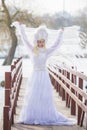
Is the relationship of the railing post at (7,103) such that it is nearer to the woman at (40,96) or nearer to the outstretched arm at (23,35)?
the woman at (40,96)

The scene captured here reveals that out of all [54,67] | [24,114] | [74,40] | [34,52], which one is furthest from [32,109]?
[54,67]

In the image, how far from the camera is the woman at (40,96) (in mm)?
4488

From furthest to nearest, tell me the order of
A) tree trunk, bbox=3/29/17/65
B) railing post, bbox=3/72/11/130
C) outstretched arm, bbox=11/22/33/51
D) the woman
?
tree trunk, bbox=3/29/17/65, outstretched arm, bbox=11/22/33/51, the woman, railing post, bbox=3/72/11/130

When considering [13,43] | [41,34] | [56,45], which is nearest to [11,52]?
[13,43]

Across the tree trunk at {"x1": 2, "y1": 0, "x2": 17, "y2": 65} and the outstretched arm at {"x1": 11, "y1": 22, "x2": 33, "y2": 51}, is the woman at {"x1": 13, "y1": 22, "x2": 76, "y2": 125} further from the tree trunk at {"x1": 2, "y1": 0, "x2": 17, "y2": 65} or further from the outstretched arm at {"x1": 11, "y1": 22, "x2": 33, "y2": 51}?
the tree trunk at {"x1": 2, "y1": 0, "x2": 17, "y2": 65}

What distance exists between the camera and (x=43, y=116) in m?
4.49

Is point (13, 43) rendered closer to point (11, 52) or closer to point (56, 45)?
point (11, 52)

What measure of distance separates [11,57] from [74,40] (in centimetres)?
784

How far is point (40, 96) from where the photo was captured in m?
4.51

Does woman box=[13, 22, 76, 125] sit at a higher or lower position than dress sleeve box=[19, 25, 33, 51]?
lower

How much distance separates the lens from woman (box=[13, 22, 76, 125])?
4488 millimetres

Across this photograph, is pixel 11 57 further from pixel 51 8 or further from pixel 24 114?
pixel 24 114

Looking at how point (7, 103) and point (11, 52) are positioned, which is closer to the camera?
point (7, 103)

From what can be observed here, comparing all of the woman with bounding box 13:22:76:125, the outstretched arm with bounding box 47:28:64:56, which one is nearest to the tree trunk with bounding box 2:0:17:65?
the outstretched arm with bounding box 47:28:64:56
